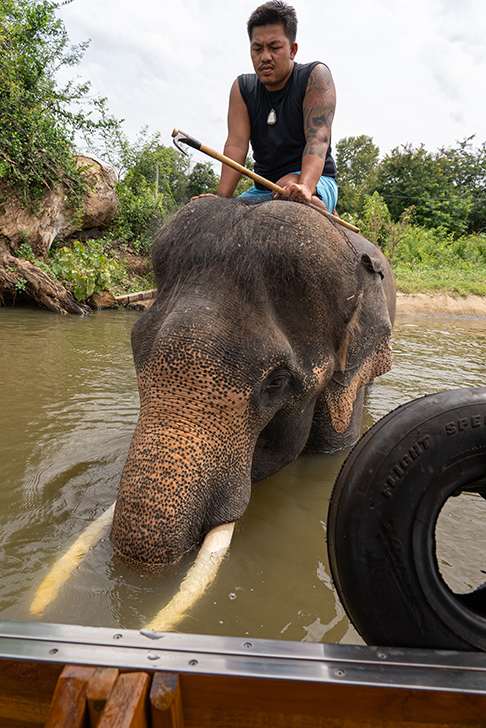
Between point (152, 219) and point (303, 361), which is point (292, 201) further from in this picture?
point (152, 219)

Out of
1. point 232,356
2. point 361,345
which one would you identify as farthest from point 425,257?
point 232,356

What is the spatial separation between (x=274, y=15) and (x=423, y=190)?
1177 inches

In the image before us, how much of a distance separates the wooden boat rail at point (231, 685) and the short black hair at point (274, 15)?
3.17 m

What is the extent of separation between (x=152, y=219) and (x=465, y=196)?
2311cm

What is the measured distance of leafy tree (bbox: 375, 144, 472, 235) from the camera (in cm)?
2730

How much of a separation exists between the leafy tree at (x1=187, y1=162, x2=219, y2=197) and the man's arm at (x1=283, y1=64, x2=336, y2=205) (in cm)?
4091

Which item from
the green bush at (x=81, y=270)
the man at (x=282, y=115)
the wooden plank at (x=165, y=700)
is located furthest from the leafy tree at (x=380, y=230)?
the wooden plank at (x=165, y=700)

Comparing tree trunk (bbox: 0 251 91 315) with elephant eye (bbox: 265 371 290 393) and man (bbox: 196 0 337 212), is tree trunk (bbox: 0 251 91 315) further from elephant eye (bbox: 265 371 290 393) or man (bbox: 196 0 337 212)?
elephant eye (bbox: 265 371 290 393)

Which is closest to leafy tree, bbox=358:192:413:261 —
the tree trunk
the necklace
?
the tree trunk

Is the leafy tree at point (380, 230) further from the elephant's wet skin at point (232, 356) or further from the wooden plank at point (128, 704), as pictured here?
the wooden plank at point (128, 704)

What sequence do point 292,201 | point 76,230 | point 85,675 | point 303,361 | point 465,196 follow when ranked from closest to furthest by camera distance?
point 85,675, point 303,361, point 292,201, point 76,230, point 465,196

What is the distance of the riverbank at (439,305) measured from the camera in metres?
14.3

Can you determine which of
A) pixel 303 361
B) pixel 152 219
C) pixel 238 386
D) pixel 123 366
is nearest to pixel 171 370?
pixel 238 386

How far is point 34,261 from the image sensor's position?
10.8 m
